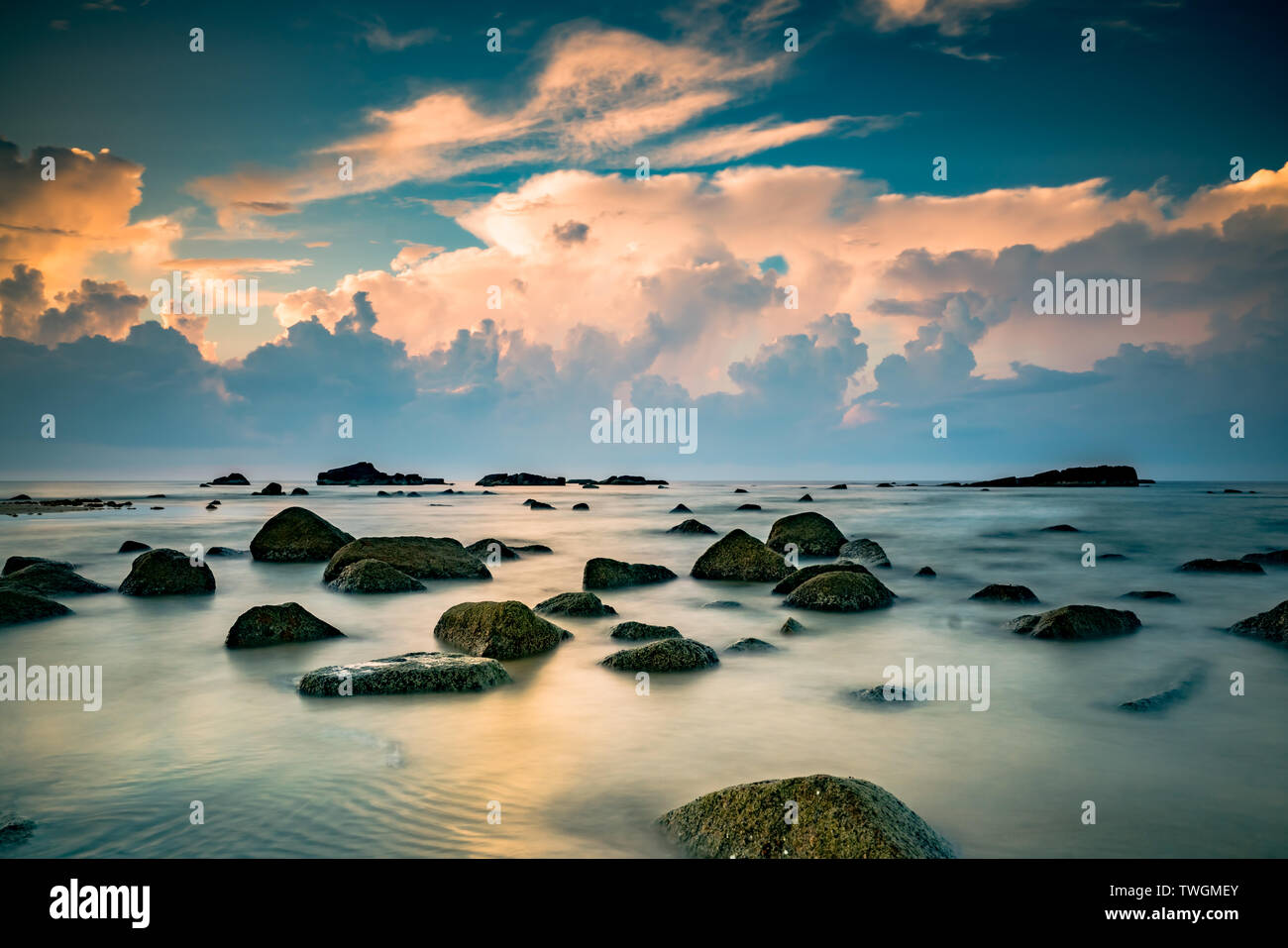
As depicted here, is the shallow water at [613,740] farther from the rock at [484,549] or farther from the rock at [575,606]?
the rock at [484,549]

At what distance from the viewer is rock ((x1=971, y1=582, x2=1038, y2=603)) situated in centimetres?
1439

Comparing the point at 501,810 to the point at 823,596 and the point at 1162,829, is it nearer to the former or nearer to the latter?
the point at 1162,829

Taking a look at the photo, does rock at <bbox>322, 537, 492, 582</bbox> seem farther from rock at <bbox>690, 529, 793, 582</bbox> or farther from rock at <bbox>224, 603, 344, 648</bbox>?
rock at <bbox>224, 603, 344, 648</bbox>

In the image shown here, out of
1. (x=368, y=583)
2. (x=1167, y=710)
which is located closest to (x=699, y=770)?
(x=1167, y=710)

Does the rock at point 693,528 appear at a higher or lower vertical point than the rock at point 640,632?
lower

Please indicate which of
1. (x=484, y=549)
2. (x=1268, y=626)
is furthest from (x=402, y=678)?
(x=484, y=549)

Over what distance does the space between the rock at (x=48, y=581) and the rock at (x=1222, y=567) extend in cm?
2445

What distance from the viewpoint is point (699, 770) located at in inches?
238

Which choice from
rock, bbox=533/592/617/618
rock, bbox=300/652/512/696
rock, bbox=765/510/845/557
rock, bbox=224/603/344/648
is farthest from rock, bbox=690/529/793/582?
rock, bbox=300/652/512/696

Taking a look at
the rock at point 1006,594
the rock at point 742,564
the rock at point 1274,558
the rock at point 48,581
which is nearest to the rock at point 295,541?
the rock at point 48,581

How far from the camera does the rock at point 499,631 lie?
31.4 ft

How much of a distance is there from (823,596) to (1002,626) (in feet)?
9.30
